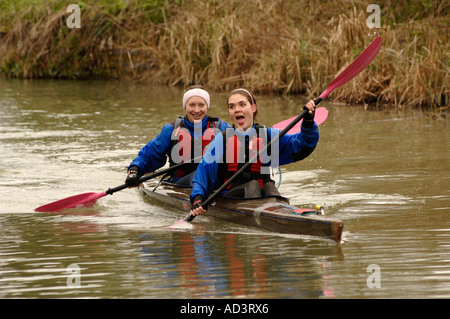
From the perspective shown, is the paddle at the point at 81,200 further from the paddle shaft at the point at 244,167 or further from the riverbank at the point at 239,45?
the riverbank at the point at 239,45

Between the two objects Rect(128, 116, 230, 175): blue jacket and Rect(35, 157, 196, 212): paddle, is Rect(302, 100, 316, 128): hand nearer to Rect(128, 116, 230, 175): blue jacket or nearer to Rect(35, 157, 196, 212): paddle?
Rect(128, 116, 230, 175): blue jacket

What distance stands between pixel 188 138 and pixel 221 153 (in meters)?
0.92

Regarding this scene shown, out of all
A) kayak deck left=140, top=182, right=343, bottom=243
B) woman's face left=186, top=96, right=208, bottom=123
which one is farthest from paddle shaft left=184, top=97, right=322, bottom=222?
woman's face left=186, top=96, right=208, bottom=123

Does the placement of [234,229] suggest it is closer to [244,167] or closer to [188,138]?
[244,167]

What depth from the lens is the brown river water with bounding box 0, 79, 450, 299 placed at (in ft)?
14.0

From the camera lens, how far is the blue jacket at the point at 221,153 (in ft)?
19.4

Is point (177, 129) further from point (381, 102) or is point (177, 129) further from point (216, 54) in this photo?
point (216, 54)

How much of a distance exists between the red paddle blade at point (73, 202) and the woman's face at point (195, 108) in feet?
3.44

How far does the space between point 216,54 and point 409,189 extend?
949cm

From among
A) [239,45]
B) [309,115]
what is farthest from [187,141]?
[239,45]

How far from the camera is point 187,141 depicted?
6.82 metres

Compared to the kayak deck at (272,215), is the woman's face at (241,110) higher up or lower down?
higher up

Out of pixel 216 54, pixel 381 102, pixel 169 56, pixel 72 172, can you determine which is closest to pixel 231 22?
pixel 216 54

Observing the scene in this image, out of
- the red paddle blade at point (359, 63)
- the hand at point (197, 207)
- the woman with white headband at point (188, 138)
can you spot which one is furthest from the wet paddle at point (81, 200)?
the red paddle blade at point (359, 63)
